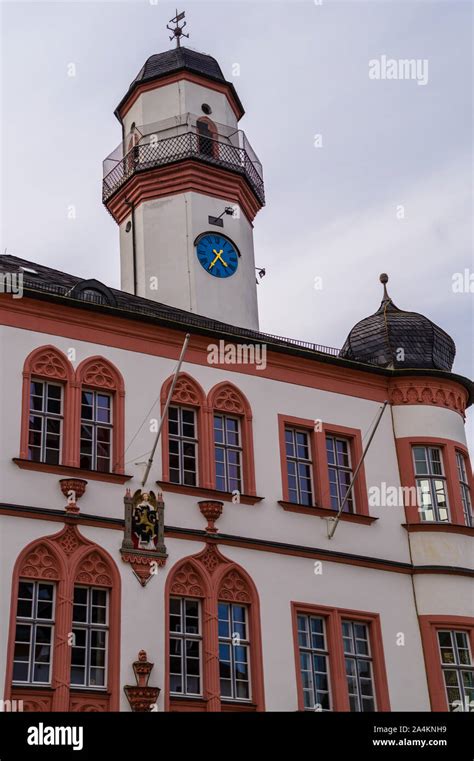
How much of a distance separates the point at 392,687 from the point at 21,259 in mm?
11997

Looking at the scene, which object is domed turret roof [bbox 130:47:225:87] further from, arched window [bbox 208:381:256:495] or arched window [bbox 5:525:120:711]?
arched window [bbox 5:525:120:711]

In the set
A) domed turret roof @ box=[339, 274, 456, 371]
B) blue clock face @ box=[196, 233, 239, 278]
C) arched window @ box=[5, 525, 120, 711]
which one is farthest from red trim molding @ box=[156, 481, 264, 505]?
blue clock face @ box=[196, 233, 239, 278]

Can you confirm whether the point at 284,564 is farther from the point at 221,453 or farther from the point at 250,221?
the point at 250,221

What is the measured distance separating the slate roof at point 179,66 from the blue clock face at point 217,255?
560cm

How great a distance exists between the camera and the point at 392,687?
22656 millimetres

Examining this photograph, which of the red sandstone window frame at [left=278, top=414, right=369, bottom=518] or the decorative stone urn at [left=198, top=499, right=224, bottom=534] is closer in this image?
the decorative stone urn at [left=198, top=499, right=224, bottom=534]

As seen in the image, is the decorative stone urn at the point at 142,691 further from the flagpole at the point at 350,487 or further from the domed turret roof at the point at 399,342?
the domed turret roof at the point at 399,342

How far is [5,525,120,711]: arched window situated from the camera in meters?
18.9

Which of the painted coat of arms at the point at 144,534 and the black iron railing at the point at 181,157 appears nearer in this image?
the painted coat of arms at the point at 144,534

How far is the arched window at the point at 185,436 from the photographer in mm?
22266

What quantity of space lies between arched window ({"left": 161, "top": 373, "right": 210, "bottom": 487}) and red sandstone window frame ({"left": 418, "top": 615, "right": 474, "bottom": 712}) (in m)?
5.45

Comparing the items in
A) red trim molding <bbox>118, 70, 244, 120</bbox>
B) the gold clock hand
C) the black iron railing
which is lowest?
the gold clock hand

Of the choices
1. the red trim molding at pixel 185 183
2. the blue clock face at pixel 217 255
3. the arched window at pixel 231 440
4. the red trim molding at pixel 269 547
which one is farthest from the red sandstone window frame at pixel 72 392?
the red trim molding at pixel 185 183
